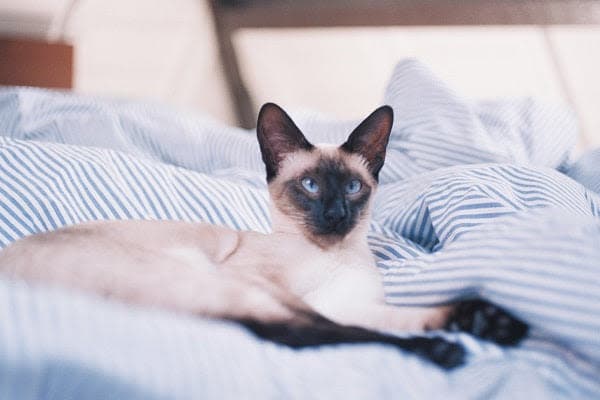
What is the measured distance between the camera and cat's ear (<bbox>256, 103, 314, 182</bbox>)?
820 mm

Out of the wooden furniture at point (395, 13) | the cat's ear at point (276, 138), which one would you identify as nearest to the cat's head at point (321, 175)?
the cat's ear at point (276, 138)

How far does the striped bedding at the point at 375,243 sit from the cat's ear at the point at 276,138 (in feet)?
0.50

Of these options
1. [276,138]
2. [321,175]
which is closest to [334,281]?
[321,175]

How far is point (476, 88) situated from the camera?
2.20 meters

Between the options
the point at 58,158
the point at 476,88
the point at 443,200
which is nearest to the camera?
the point at 443,200

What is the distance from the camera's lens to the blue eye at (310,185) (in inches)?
30.3

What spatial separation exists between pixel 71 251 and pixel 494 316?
447mm

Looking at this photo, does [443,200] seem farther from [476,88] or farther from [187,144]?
[476,88]

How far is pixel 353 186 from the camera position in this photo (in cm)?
78

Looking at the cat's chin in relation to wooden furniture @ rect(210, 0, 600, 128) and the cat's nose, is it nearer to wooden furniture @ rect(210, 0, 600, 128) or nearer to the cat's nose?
the cat's nose

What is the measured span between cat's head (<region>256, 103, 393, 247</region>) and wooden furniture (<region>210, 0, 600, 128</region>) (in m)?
1.36

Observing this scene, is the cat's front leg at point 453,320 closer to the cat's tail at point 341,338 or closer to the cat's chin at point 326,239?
the cat's tail at point 341,338

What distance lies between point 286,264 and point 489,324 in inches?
10.7

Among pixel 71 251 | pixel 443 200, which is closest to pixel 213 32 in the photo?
pixel 443 200
